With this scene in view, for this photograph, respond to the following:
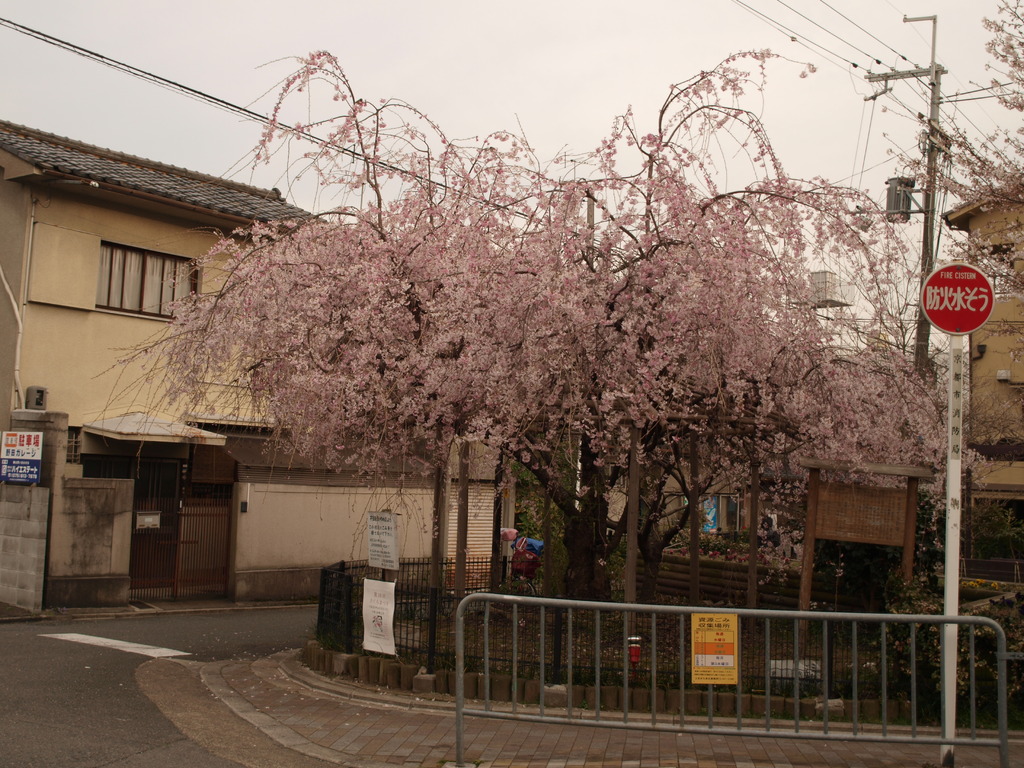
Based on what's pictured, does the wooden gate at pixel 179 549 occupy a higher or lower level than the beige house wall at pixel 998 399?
lower

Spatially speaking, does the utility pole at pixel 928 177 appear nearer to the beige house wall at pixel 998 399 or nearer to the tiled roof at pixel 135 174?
the beige house wall at pixel 998 399

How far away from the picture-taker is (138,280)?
19.0 metres

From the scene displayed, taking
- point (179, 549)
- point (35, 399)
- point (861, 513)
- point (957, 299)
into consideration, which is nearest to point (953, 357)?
point (957, 299)

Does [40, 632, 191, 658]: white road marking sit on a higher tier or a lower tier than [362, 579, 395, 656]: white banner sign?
lower

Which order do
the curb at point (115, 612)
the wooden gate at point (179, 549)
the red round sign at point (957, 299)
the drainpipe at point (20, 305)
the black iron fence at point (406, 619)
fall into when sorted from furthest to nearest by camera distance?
1. the wooden gate at point (179, 549)
2. the drainpipe at point (20, 305)
3. the curb at point (115, 612)
4. the black iron fence at point (406, 619)
5. the red round sign at point (957, 299)

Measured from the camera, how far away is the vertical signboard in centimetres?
1642

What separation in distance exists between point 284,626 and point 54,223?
828 cm

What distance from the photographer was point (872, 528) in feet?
30.6

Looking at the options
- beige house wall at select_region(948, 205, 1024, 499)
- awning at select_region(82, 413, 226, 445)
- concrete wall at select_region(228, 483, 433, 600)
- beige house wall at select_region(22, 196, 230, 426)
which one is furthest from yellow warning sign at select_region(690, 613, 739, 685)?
beige house wall at select_region(948, 205, 1024, 499)

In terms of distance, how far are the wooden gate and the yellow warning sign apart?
13.9 meters

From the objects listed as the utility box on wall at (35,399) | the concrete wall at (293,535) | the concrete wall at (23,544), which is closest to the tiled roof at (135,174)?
the utility box on wall at (35,399)

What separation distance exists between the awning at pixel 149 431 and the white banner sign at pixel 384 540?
8238 mm

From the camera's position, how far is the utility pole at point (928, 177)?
12305 mm

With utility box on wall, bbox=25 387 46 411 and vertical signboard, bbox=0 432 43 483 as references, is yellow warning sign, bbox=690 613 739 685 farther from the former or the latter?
utility box on wall, bbox=25 387 46 411
